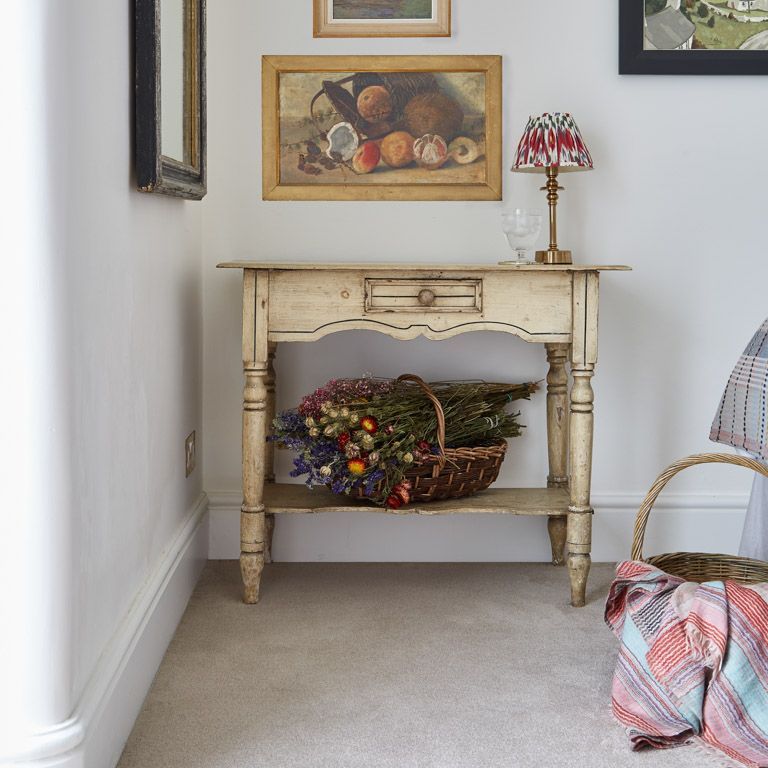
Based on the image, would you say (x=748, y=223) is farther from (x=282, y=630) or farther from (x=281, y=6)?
(x=282, y=630)

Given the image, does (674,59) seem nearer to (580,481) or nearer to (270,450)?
(580,481)

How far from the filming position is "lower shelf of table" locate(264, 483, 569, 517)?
250 centimetres

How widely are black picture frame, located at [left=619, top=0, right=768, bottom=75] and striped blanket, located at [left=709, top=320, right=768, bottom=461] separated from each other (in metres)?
1.05

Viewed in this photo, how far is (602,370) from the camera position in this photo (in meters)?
2.90

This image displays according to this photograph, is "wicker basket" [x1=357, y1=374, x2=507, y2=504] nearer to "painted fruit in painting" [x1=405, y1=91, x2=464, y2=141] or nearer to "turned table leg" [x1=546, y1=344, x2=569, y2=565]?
"turned table leg" [x1=546, y1=344, x2=569, y2=565]

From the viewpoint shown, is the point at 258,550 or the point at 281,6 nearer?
the point at 258,550

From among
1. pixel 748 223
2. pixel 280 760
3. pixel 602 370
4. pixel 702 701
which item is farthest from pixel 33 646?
pixel 748 223

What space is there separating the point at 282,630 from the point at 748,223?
175 cm

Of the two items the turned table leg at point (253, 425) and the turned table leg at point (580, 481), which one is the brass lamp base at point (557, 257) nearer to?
the turned table leg at point (580, 481)

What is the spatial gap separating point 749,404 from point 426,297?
80 centimetres

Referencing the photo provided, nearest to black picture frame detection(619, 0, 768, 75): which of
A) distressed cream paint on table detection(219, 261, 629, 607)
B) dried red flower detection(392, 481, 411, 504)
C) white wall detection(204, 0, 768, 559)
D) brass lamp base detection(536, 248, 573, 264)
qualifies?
white wall detection(204, 0, 768, 559)

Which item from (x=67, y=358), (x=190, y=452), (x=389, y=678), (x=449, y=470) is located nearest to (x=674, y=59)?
(x=449, y=470)

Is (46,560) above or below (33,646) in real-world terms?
above

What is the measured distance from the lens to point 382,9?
2766mm
